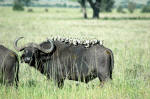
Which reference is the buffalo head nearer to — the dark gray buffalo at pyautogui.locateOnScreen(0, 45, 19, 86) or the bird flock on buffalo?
the bird flock on buffalo

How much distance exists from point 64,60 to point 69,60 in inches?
5.4

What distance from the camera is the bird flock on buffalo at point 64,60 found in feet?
24.9

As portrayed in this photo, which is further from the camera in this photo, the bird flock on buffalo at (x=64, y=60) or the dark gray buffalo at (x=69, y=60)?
the dark gray buffalo at (x=69, y=60)

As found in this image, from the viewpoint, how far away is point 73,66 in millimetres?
8078

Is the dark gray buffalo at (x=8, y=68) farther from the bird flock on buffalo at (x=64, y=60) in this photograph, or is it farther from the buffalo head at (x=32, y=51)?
A: the buffalo head at (x=32, y=51)

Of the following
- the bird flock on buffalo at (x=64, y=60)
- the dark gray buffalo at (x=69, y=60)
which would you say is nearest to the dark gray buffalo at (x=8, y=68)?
the bird flock on buffalo at (x=64, y=60)

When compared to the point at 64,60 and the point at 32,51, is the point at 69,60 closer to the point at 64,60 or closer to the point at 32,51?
the point at 64,60

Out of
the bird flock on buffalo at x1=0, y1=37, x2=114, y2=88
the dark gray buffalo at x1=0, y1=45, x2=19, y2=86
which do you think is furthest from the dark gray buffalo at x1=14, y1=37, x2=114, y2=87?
the dark gray buffalo at x1=0, y1=45, x2=19, y2=86

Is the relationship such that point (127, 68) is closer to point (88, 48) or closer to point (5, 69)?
point (88, 48)

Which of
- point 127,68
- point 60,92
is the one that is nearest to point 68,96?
point 60,92

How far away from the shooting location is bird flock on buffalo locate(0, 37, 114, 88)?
24.9 feet

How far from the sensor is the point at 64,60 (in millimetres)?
8391

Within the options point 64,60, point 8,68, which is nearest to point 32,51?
point 64,60

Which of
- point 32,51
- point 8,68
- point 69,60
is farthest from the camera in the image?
point 69,60
